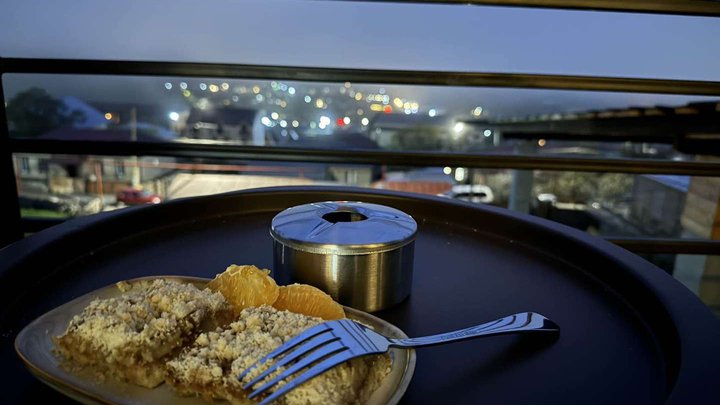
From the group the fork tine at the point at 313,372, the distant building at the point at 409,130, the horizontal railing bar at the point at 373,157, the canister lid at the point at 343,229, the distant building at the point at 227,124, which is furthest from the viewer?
the distant building at the point at 227,124

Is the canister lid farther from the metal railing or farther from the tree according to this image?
the tree

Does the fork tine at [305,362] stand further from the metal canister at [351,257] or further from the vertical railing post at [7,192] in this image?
the vertical railing post at [7,192]

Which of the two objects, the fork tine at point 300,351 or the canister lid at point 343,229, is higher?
the canister lid at point 343,229

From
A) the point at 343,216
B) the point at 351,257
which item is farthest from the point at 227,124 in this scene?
the point at 351,257

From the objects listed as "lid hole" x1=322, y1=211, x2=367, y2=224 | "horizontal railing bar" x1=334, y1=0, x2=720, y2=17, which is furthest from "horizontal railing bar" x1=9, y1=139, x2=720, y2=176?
"lid hole" x1=322, y1=211, x2=367, y2=224

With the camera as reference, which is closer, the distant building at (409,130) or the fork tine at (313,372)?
the fork tine at (313,372)

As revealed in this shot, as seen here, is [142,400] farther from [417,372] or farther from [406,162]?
[406,162]

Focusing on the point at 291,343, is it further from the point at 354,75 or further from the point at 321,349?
the point at 354,75

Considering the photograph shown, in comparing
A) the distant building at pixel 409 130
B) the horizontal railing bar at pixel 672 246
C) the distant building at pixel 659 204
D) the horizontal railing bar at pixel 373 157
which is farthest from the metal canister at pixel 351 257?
the distant building at pixel 409 130
